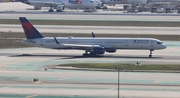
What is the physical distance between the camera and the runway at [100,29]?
11419 cm

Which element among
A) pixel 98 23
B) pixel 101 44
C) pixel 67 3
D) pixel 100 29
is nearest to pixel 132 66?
pixel 101 44

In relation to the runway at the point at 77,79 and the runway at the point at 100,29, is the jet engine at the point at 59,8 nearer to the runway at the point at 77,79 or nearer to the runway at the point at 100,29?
the runway at the point at 100,29

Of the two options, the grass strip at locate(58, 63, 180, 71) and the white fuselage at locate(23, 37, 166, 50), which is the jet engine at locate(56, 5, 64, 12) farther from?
the grass strip at locate(58, 63, 180, 71)

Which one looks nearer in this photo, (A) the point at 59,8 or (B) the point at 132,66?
(B) the point at 132,66

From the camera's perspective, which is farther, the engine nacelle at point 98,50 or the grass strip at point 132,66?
the engine nacelle at point 98,50

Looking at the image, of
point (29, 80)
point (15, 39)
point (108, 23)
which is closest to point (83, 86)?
point (29, 80)

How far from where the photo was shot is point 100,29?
11994 cm

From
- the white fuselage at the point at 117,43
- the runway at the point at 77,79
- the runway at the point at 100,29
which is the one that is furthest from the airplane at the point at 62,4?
the runway at the point at 77,79

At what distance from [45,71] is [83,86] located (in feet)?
35.9

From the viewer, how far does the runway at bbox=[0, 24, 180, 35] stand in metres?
114

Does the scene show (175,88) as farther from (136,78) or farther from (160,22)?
(160,22)

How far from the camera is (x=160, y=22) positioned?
447 feet

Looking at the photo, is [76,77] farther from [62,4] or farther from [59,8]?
[62,4]

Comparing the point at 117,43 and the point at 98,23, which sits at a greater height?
the point at 117,43
